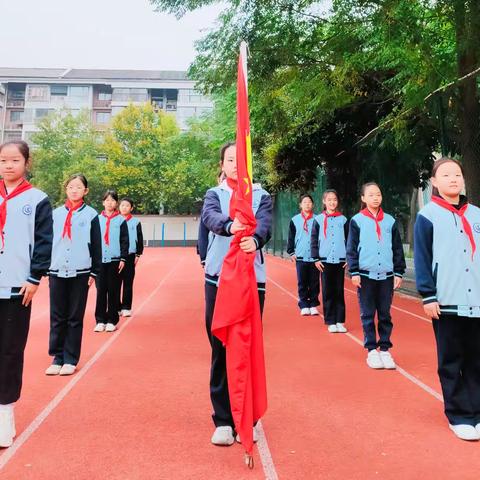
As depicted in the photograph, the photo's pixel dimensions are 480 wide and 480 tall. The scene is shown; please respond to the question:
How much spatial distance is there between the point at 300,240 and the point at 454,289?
16.9 ft

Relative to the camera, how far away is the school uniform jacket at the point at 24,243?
129 inches

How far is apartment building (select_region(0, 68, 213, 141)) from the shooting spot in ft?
180

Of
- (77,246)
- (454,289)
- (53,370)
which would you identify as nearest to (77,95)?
(77,246)

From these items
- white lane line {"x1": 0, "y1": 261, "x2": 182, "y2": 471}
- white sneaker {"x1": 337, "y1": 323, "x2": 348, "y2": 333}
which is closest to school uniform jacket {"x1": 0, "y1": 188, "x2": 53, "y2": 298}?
white lane line {"x1": 0, "y1": 261, "x2": 182, "y2": 471}

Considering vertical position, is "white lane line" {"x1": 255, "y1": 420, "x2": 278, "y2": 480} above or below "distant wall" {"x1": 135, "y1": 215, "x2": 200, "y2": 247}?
below

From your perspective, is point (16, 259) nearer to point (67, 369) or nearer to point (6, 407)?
point (6, 407)

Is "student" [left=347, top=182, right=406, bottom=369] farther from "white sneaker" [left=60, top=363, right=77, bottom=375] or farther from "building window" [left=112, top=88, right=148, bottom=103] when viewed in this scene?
"building window" [left=112, top=88, right=148, bottom=103]

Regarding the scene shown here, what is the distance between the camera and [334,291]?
7039 millimetres

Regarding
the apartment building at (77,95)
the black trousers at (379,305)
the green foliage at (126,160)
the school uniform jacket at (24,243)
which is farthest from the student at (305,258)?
the apartment building at (77,95)

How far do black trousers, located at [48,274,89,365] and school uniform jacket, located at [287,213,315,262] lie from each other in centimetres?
439

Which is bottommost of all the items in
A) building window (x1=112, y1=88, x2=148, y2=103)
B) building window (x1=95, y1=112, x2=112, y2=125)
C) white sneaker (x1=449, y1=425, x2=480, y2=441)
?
white sneaker (x1=449, y1=425, x2=480, y2=441)

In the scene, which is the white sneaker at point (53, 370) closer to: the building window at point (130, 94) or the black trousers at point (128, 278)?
the black trousers at point (128, 278)

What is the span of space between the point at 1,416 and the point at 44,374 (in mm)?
1674

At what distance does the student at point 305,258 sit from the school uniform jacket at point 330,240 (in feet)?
3.14
